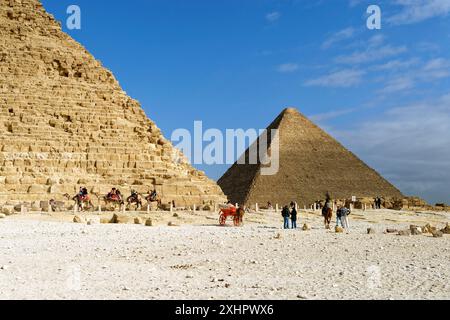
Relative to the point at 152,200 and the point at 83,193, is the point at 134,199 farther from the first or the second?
the point at 83,193

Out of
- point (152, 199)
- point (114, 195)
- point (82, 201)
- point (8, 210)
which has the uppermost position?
point (114, 195)

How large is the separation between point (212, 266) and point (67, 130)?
60.4 feet

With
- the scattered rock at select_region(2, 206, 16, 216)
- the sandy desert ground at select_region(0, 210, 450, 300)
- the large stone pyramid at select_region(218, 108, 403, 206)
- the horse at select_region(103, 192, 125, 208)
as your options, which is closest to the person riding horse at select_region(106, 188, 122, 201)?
the horse at select_region(103, 192, 125, 208)

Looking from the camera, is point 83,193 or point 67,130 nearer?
point 83,193

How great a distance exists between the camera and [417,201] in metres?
58.4

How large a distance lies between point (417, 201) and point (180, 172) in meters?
36.5

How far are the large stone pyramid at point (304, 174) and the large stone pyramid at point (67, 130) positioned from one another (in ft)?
123

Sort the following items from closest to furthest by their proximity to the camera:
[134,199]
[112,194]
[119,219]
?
[119,219]
[112,194]
[134,199]

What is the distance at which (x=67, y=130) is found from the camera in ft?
86.5

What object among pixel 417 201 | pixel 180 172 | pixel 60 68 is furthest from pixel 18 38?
pixel 417 201

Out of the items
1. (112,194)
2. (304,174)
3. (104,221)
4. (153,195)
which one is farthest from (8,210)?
(304,174)

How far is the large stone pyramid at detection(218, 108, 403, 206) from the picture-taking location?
69688 millimetres

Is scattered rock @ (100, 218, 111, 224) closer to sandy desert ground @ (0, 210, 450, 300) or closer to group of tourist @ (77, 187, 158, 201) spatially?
sandy desert ground @ (0, 210, 450, 300)
